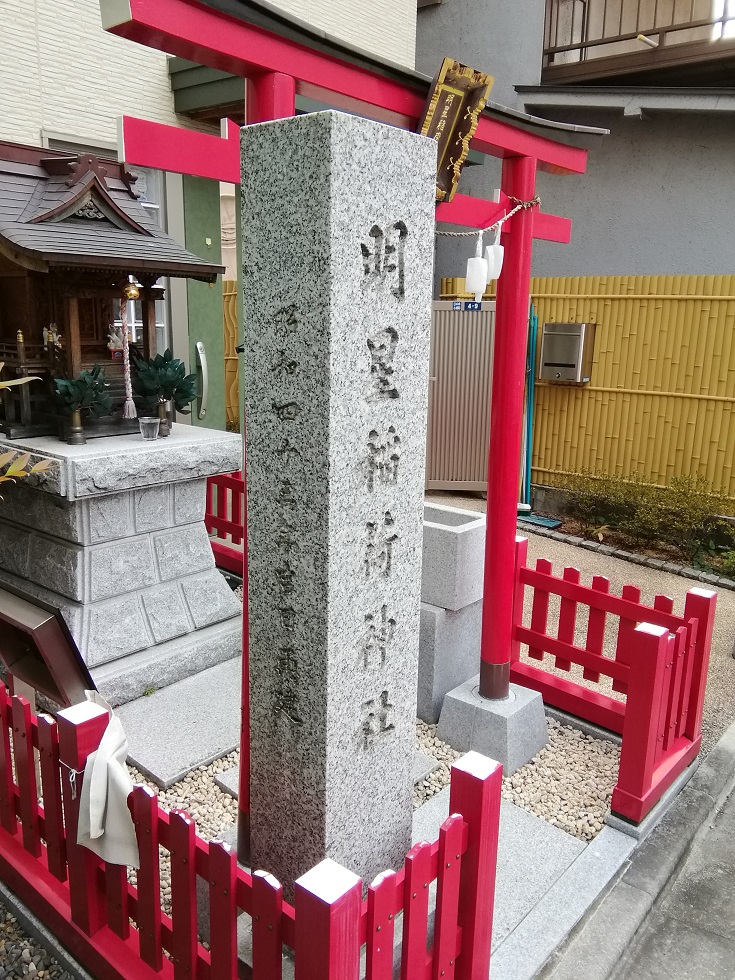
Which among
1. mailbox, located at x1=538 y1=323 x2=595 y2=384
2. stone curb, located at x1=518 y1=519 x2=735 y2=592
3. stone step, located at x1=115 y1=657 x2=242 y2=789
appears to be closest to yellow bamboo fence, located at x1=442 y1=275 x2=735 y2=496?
mailbox, located at x1=538 y1=323 x2=595 y2=384

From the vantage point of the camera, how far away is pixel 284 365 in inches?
79.7

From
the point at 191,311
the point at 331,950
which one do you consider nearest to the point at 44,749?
the point at 331,950

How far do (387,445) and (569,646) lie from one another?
2.46 m

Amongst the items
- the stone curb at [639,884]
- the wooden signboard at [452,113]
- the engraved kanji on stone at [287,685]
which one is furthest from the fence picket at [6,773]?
the wooden signboard at [452,113]

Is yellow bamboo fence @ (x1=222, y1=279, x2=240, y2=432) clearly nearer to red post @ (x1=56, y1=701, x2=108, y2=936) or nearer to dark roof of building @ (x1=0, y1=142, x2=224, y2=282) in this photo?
dark roof of building @ (x1=0, y1=142, x2=224, y2=282)

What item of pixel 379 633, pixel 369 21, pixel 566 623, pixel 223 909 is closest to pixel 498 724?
pixel 566 623

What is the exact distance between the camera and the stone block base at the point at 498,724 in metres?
3.79

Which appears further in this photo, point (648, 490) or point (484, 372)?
point (484, 372)

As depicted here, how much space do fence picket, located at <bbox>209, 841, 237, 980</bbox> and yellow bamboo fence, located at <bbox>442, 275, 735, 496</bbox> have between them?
23.6 feet

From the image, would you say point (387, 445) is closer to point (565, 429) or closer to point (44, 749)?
point (44, 749)

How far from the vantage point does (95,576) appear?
13.9 ft

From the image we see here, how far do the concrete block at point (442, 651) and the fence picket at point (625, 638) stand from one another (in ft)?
2.69

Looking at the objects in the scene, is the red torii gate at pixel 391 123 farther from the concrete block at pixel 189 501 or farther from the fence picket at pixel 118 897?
the concrete block at pixel 189 501

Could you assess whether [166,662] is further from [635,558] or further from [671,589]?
[635,558]
